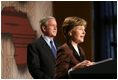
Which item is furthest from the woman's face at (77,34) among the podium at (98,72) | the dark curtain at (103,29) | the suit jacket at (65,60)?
the dark curtain at (103,29)

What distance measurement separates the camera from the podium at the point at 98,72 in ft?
4.23

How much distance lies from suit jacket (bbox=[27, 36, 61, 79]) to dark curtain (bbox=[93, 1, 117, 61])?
6.89 ft

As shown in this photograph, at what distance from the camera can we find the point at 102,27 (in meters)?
4.75

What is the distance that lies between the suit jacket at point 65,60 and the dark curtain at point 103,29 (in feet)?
9.84

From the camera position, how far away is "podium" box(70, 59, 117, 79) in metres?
1.29

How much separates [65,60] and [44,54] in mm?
1126

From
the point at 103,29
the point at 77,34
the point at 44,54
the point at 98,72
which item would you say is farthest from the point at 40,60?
the point at 103,29

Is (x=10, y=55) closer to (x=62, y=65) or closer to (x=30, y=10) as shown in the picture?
(x=30, y=10)

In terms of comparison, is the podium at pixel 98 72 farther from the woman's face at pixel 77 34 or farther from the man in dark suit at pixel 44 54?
the man in dark suit at pixel 44 54

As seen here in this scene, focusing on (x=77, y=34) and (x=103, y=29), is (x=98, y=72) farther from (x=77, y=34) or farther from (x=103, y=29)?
(x=103, y=29)

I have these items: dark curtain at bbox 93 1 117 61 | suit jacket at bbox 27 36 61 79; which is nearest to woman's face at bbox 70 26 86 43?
suit jacket at bbox 27 36 61 79

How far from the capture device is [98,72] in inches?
50.8

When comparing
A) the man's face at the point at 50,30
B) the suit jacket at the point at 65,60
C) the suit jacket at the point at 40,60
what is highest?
the man's face at the point at 50,30

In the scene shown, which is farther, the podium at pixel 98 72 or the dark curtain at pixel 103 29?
the dark curtain at pixel 103 29
